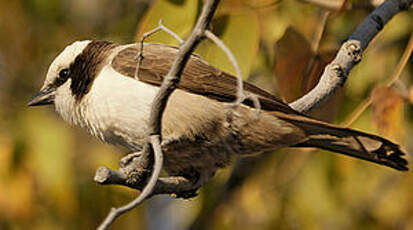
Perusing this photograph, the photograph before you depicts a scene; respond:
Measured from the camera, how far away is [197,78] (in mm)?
3271

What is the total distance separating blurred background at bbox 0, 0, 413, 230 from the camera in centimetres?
372

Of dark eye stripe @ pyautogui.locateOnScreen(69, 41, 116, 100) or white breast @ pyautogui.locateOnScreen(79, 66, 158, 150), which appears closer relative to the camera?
white breast @ pyautogui.locateOnScreen(79, 66, 158, 150)

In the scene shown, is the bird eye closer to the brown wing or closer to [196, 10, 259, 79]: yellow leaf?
the brown wing

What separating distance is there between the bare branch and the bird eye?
3.50 feet

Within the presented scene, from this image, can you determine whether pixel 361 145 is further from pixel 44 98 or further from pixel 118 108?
pixel 44 98

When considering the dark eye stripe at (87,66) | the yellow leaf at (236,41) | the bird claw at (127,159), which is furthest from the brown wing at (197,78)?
the bird claw at (127,159)

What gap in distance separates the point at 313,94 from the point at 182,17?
0.82 m

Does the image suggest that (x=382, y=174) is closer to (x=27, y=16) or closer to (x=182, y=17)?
(x=182, y=17)

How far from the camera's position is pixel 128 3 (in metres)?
6.41

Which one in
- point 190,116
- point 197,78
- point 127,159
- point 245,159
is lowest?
point 245,159

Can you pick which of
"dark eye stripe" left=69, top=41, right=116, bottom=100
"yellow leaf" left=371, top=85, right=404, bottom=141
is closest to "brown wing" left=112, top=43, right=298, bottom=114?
"dark eye stripe" left=69, top=41, right=116, bottom=100

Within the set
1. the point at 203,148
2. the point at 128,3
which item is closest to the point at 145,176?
the point at 203,148

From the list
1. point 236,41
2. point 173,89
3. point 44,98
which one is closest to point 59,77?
point 44,98

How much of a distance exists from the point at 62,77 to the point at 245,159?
235 cm
